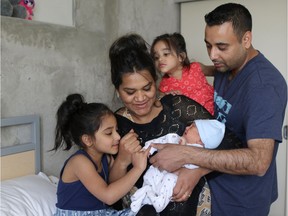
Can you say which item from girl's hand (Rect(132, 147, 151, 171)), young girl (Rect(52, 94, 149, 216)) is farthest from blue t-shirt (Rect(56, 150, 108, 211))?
girl's hand (Rect(132, 147, 151, 171))

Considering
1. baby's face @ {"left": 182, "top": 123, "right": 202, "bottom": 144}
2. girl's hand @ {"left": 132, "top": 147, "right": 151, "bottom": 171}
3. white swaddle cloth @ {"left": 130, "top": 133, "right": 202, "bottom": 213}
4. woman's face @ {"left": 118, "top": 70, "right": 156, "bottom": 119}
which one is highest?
woman's face @ {"left": 118, "top": 70, "right": 156, "bottom": 119}

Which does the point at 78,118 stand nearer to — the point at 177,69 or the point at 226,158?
the point at 226,158

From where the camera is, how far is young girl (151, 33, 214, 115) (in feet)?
6.52

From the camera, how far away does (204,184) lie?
1350 mm

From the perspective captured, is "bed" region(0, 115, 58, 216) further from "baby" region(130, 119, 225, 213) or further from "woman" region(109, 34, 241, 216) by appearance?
"baby" region(130, 119, 225, 213)

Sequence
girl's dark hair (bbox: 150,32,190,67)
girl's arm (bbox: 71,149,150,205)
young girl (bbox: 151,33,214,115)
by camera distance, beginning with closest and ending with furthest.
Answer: girl's arm (bbox: 71,149,150,205) → young girl (bbox: 151,33,214,115) → girl's dark hair (bbox: 150,32,190,67)

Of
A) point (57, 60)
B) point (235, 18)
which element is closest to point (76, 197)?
point (57, 60)

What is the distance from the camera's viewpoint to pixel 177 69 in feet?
6.97

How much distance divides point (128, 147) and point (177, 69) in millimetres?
945

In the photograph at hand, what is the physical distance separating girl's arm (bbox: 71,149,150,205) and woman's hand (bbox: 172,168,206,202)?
0.16 metres

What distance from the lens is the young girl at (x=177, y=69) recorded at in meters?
1.99

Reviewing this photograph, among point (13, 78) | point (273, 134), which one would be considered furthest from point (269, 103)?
point (13, 78)

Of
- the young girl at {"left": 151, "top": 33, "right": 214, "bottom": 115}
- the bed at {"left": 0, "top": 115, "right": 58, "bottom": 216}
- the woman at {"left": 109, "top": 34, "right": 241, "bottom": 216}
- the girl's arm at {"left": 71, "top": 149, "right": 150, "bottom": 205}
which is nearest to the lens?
the girl's arm at {"left": 71, "top": 149, "right": 150, "bottom": 205}

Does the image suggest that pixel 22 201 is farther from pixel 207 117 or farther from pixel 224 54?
pixel 224 54
